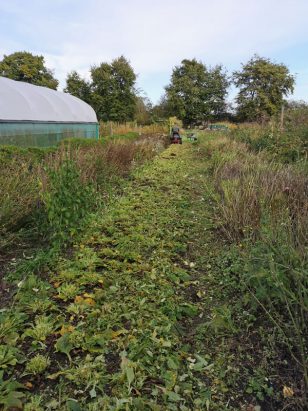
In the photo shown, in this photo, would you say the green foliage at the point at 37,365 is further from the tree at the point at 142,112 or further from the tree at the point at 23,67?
the tree at the point at 23,67

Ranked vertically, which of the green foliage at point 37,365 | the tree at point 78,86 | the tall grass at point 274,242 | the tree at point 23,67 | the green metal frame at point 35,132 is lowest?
the green foliage at point 37,365

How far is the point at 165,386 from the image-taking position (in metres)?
1.68

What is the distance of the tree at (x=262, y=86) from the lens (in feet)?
117

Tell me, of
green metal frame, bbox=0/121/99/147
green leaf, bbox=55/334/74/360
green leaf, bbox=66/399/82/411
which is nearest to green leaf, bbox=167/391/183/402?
green leaf, bbox=66/399/82/411

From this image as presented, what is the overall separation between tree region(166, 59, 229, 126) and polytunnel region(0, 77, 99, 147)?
24.3 metres

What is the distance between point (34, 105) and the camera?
1059cm

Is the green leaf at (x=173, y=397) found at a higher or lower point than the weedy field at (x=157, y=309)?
lower

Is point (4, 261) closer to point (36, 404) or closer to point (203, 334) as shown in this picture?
point (36, 404)

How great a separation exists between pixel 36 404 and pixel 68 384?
194mm

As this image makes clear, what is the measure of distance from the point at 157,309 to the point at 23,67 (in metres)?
40.3

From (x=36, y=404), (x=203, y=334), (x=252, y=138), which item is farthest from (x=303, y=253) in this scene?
(x=252, y=138)

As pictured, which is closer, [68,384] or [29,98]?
[68,384]

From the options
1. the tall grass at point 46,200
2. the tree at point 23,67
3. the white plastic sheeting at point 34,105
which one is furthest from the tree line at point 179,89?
the tall grass at point 46,200

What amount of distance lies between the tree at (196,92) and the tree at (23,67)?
15.1 metres
